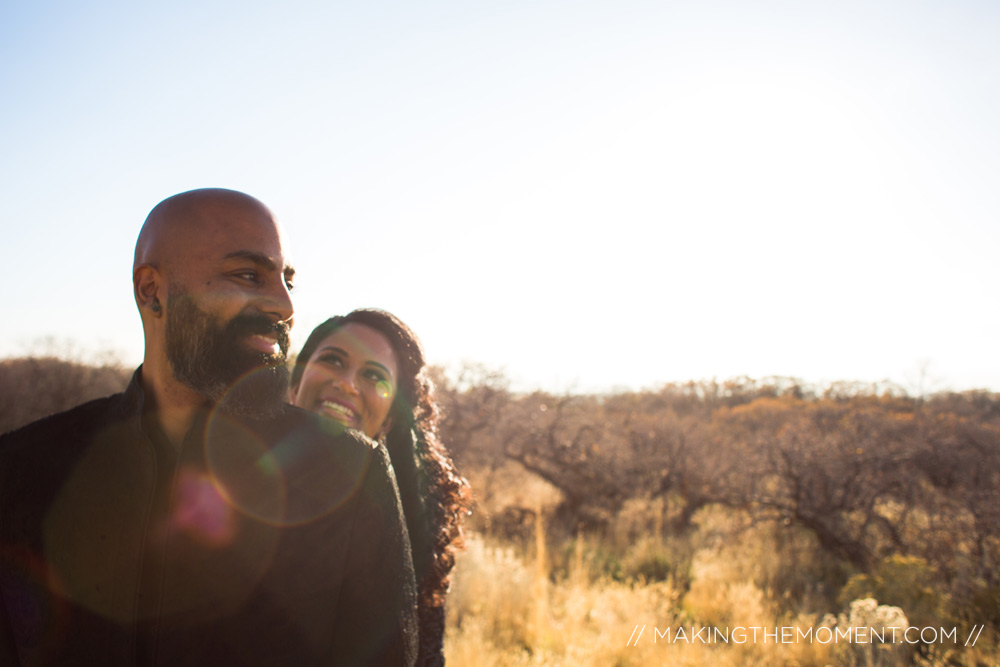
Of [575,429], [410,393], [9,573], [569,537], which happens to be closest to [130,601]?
[9,573]

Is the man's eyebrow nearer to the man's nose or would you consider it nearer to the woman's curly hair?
the man's nose

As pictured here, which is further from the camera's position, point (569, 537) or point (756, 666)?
point (569, 537)

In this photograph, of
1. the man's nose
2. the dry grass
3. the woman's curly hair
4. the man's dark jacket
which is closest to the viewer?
the man's dark jacket

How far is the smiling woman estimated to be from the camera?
1960 millimetres

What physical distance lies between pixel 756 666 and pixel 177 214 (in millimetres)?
6110

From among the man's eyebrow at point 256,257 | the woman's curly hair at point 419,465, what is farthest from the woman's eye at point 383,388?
the man's eyebrow at point 256,257

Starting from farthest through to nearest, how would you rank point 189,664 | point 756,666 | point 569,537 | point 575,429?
point 575,429 → point 569,537 → point 756,666 → point 189,664

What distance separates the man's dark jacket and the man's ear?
236 millimetres

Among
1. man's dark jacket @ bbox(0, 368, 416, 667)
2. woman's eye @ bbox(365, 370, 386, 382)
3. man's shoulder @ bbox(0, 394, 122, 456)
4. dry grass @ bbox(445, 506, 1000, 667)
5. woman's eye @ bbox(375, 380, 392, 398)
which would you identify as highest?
woman's eye @ bbox(365, 370, 386, 382)

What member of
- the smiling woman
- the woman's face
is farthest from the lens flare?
the woman's face

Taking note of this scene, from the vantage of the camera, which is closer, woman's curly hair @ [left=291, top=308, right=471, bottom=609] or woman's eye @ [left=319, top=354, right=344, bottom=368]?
woman's curly hair @ [left=291, top=308, right=471, bottom=609]

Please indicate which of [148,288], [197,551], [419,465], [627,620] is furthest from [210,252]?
[627,620]

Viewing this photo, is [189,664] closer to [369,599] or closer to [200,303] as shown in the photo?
[369,599]

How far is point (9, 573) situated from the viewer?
44.5 inches
